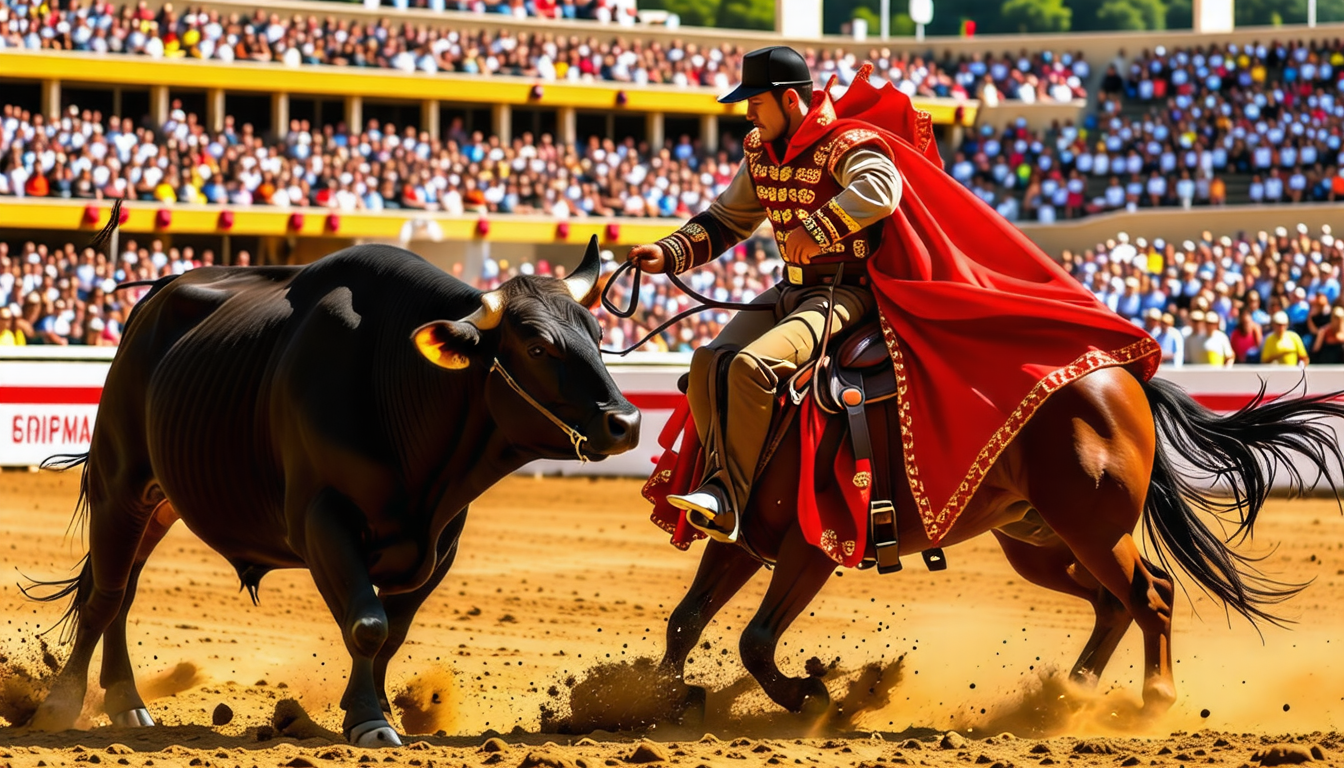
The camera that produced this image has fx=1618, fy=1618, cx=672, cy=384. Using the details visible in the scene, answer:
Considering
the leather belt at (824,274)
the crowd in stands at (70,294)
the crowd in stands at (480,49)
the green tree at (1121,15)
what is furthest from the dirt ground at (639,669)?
the green tree at (1121,15)

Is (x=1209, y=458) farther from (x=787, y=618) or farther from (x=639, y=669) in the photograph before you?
(x=639, y=669)

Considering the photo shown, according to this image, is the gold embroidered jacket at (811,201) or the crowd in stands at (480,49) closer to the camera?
the gold embroidered jacket at (811,201)

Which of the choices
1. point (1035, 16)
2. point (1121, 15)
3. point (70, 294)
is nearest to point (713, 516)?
point (70, 294)

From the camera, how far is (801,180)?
623 centimetres

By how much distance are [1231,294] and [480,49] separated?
16.7 m

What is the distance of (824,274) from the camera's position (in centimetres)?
634

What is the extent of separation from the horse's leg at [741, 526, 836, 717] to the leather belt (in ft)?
3.37

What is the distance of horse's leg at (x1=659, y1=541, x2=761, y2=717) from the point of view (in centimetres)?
610

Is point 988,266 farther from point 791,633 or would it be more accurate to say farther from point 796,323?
point 791,633

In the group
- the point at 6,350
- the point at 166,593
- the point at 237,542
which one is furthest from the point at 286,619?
the point at 6,350

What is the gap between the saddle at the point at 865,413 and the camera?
5.87 m

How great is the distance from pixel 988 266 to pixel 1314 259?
1845cm

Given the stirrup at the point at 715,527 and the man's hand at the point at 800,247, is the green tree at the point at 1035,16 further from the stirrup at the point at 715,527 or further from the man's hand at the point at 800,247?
the stirrup at the point at 715,527

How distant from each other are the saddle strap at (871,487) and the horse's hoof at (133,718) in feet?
9.41
